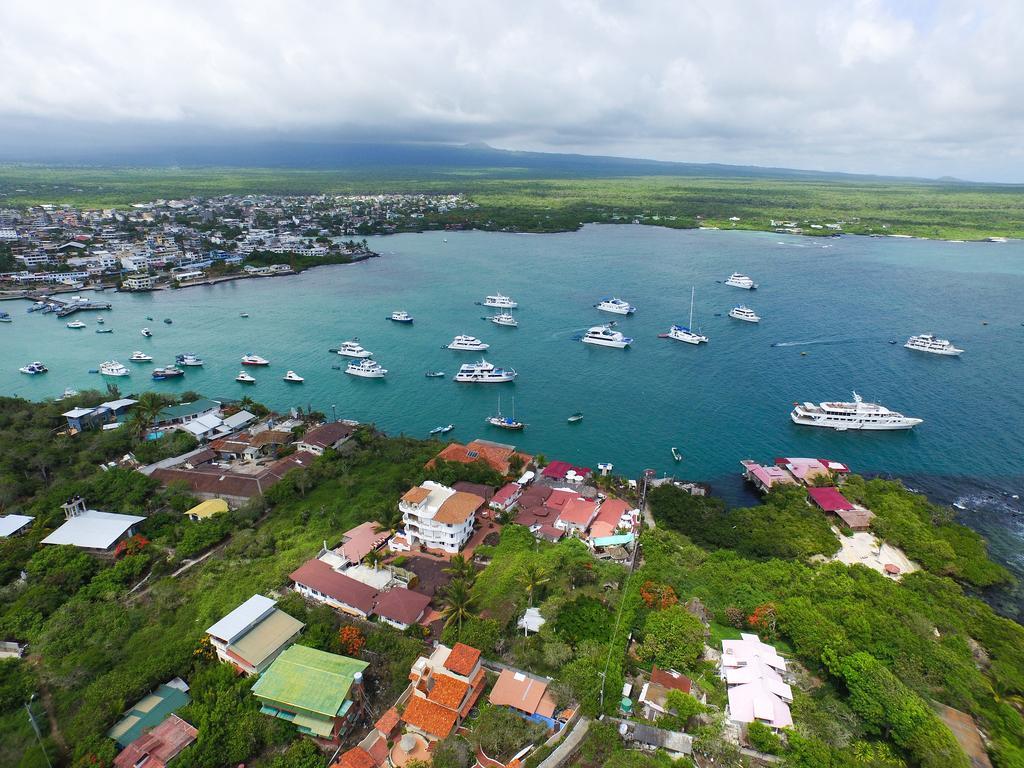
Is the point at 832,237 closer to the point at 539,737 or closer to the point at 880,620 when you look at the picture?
the point at 880,620

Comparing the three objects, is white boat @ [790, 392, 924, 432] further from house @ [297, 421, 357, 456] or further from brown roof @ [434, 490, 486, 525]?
house @ [297, 421, 357, 456]

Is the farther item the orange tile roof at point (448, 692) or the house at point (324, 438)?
the house at point (324, 438)

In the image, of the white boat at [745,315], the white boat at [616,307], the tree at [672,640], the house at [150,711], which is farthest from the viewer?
the white boat at [616,307]

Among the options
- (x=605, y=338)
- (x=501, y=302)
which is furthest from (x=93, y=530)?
(x=501, y=302)

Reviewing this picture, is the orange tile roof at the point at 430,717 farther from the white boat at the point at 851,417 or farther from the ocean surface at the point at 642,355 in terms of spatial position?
the white boat at the point at 851,417

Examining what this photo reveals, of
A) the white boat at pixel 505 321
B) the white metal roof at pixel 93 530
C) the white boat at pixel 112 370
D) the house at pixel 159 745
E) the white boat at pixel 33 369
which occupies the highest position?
the white boat at pixel 505 321

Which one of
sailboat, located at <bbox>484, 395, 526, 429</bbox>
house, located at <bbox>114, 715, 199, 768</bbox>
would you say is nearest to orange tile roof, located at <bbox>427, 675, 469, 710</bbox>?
house, located at <bbox>114, 715, 199, 768</bbox>

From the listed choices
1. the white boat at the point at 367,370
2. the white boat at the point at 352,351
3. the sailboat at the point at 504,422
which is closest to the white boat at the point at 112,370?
the white boat at the point at 352,351
